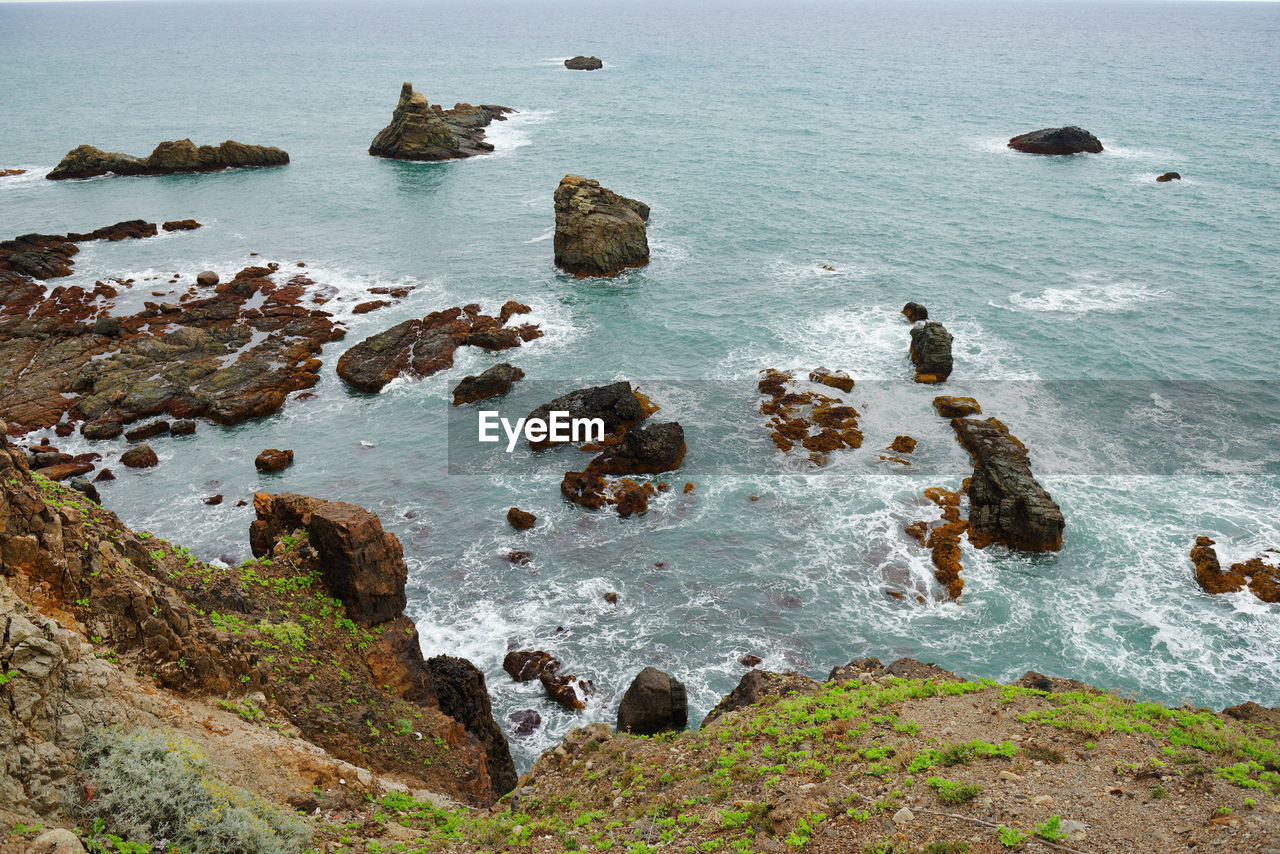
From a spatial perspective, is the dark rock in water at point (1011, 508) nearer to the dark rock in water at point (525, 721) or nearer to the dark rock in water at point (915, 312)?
the dark rock in water at point (915, 312)

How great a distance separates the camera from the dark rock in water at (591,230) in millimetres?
65875

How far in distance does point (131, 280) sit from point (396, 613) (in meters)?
53.0

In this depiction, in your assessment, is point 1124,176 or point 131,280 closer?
point 131,280

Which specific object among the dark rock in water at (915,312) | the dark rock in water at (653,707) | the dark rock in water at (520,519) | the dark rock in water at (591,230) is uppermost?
the dark rock in water at (591,230)

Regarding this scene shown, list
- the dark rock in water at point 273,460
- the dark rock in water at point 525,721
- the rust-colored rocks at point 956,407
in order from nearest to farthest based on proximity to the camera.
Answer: the dark rock in water at point 525,721, the dark rock in water at point 273,460, the rust-colored rocks at point 956,407

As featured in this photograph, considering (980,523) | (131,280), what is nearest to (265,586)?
(980,523)

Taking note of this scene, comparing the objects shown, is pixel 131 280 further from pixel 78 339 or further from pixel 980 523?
pixel 980 523

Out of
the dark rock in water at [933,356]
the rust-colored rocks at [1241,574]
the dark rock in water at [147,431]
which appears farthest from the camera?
the dark rock in water at [933,356]

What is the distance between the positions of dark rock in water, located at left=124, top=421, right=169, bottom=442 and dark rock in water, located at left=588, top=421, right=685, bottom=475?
26.9 m

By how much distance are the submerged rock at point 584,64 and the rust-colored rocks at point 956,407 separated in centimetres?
15382

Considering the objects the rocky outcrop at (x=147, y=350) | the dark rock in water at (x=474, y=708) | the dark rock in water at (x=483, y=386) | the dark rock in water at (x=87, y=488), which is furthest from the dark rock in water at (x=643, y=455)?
the dark rock in water at (x=87, y=488)

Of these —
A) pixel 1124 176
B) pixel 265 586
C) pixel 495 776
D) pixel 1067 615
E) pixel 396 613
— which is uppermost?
pixel 1124 176

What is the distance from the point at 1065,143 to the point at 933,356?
229 feet

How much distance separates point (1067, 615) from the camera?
3362cm
